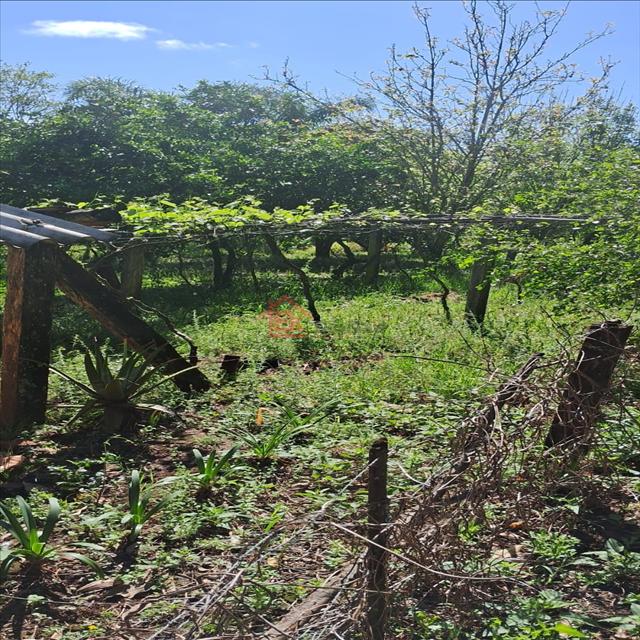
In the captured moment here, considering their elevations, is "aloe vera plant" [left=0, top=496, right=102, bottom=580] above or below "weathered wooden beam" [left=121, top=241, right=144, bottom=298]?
below

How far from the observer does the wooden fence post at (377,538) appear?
2.60 m

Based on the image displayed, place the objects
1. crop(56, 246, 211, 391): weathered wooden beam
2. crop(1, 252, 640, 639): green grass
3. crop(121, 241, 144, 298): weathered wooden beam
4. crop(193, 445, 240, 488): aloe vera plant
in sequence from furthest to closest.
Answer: crop(121, 241, 144, 298): weathered wooden beam → crop(56, 246, 211, 391): weathered wooden beam → crop(193, 445, 240, 488): aloe vera plant → crop(1, 252, 640, 639): green grass

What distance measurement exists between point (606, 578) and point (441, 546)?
100cm

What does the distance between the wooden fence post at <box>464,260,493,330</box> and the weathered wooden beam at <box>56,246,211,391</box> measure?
4080mm

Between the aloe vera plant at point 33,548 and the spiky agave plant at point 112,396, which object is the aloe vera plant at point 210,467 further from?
the spiky agave plant at point 112,396

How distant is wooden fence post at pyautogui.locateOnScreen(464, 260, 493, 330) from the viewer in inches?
387

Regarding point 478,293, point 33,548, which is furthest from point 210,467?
point 478,293

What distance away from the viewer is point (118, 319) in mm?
6543

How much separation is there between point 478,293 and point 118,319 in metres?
5.03

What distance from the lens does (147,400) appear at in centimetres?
660

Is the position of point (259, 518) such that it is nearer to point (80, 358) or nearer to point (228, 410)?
point (228, 410)

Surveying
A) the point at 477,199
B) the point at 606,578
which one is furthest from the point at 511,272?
the point at 477,199

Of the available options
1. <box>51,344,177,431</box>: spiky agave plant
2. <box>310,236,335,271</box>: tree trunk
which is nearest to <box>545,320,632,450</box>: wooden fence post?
<box>51,344,177,431</box>: spiky agave plant

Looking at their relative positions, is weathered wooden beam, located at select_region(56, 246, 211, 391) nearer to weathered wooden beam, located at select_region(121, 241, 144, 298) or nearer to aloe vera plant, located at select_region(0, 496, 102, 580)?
aloe vera plant, located at select_region(0, 496, 102, 580)
